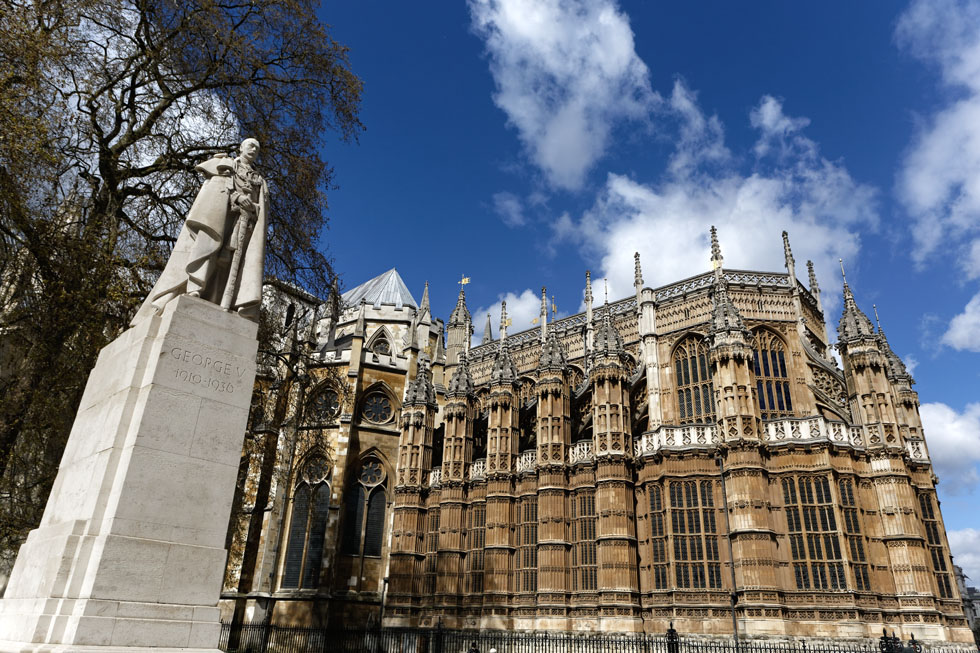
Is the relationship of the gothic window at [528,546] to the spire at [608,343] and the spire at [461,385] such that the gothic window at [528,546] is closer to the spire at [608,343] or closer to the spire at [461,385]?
the spire at [461,385]

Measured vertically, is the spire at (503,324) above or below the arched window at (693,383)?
above

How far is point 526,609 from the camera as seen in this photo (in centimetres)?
2488

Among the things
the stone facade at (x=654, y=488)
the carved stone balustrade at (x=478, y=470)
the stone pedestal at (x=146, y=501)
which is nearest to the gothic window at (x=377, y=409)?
the stone facade at (x=654, y=488)

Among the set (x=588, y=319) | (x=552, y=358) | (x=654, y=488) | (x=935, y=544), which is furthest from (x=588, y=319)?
(x=935, y=544)

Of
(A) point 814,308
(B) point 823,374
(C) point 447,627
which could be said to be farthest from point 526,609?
(A) point 814,308

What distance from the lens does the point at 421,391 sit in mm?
32594

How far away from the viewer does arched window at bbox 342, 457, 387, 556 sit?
1262 inches

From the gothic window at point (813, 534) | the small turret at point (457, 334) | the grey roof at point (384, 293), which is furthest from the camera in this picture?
the grey roof at point (384, 293)

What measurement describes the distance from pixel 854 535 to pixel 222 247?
21801mm

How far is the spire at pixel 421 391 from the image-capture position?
3238 centimetres

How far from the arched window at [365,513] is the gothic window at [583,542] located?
1205 centimetres

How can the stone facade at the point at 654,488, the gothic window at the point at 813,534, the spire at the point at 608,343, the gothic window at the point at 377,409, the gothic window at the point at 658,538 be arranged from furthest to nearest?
the gothic window at the point at 377,409 → the spire at the point at 608,343 → the gothic window at the point at 658,538 → the stone facade at the point at 654,488 → the gothic window at the point at 813,534

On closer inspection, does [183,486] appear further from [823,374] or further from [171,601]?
[823,374]

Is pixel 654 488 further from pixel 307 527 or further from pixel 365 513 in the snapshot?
pixel 307 527
